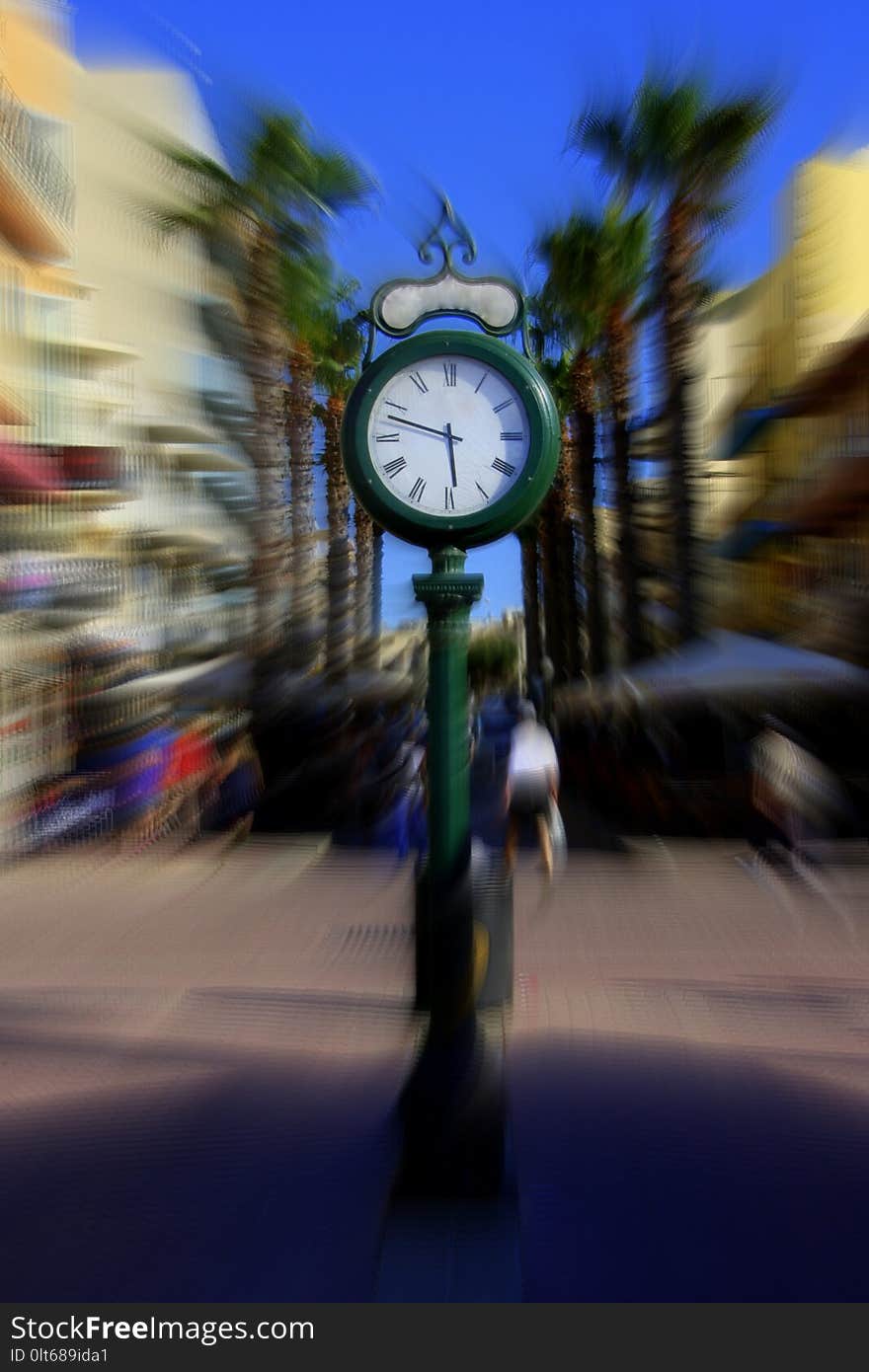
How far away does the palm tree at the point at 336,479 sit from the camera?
19672mm

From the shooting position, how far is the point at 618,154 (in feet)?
51.3

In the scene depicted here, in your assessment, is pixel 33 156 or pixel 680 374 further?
pixel 33 156

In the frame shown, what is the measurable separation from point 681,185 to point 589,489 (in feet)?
16.6

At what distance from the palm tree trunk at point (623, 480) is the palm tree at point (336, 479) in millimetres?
3758

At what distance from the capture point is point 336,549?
21.0 m

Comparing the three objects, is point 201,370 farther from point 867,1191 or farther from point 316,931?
point 867,1191

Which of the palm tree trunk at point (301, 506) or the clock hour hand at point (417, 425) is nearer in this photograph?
the clock hour hand at point (417, 425)

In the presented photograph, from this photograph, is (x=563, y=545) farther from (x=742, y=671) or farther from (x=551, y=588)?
(x=742, y=671)

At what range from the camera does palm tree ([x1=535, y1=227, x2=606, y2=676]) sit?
56.4 feet

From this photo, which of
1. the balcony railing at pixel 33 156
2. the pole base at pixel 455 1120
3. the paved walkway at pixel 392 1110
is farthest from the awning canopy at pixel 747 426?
the pole base at pixel 455 1120

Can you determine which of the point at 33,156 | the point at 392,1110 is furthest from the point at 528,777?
the point at 33,156

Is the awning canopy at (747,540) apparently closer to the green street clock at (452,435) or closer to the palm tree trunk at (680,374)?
the palm tree trunk at (680,374)

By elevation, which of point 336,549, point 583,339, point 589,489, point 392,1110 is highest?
point 583,339

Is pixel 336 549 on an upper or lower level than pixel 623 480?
lower
